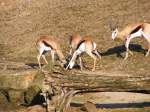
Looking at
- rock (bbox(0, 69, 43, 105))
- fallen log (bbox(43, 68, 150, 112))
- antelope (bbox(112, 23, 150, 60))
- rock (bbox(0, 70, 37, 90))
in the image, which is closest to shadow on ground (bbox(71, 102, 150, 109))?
rock (bbox(0, 69, 43, 105))

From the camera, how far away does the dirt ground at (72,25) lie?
24444mm

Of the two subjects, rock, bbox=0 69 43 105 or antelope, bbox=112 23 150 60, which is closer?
rock, bbox=0 69 43 105

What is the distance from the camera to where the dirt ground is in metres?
24.4

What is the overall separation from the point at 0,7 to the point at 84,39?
17.2m

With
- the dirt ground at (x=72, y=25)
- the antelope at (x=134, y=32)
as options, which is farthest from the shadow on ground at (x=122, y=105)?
the antelope at (x=134, y=32)

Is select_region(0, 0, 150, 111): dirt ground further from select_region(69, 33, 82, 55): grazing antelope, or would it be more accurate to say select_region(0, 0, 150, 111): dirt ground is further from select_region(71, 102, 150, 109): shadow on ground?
select_region(71, 102, 150, 109): shadow on ground

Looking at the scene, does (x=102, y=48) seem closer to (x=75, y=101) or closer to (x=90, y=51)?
(x=90, y=51)

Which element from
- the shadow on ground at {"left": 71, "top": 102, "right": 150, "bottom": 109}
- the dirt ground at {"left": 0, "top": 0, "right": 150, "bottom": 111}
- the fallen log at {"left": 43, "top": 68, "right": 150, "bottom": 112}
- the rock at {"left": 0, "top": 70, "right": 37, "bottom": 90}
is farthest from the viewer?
the dirt ground at {"left": 0, "top": 0, "right": 150, "bottom": 111}

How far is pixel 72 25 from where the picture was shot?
32000 millimetres

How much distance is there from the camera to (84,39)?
2188 centimetres

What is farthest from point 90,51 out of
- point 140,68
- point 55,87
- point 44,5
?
point 44,5

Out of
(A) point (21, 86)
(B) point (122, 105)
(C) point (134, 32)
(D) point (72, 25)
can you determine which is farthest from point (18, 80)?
(D) point (72, 25)

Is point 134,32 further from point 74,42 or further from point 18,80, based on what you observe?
point 18,80

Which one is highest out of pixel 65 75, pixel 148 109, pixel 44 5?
pixel 44 5
